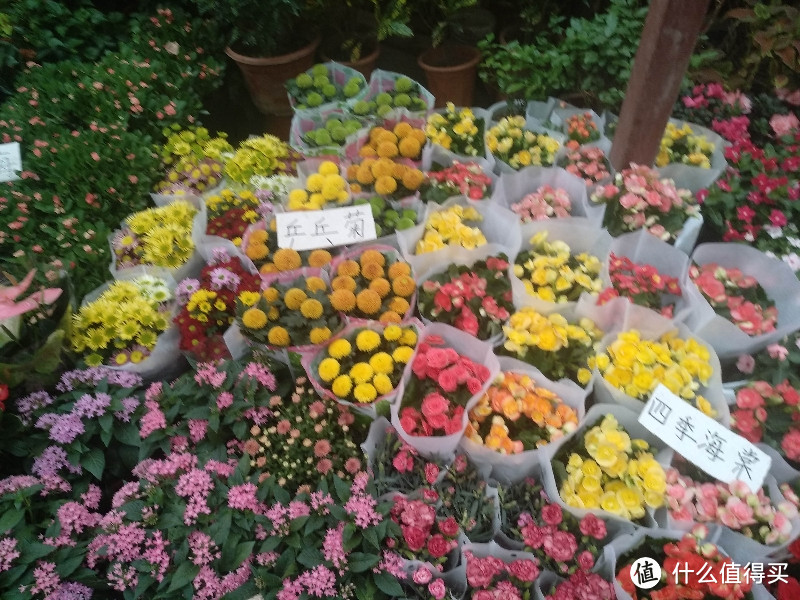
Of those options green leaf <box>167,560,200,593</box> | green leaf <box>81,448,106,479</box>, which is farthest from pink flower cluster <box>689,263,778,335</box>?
green leaf <box>81,448,106,479</box>

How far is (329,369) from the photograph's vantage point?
5.50 feet

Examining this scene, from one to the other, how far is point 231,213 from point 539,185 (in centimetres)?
136

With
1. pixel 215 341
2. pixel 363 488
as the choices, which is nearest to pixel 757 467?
pixel 363 488

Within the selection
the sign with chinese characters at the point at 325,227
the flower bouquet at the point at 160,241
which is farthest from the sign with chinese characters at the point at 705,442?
the flower bouquet at the point at 160,241

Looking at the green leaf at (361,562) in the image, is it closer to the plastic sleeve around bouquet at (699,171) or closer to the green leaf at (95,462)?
the green leaf at (95,462)

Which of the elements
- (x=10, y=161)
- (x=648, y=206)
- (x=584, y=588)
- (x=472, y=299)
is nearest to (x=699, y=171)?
→ (x=648, y=206)

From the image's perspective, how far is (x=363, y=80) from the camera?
2814 millimetres

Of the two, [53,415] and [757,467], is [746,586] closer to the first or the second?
[757,467]

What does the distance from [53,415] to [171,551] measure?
2.16 ft

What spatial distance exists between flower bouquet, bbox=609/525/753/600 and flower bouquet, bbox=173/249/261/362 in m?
1.43

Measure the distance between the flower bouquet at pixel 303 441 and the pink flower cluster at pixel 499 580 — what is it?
45 centimetres

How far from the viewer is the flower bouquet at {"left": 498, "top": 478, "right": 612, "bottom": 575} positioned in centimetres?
139

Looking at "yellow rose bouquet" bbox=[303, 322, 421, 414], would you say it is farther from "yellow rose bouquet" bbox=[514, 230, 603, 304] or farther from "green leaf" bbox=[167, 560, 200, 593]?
→ "green leaf" bbox=[167, 560, 200, 593]

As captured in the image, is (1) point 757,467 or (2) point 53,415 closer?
(1) point 757,467
